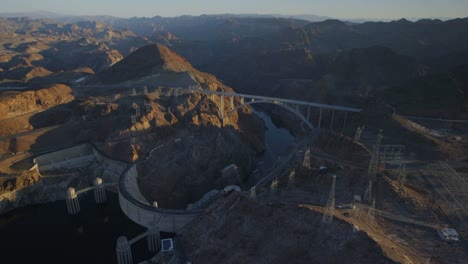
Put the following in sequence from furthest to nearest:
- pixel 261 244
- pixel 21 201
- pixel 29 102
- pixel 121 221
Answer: pixel 29 102, pixel 21 201, pixel 121 221, pixel 261 244

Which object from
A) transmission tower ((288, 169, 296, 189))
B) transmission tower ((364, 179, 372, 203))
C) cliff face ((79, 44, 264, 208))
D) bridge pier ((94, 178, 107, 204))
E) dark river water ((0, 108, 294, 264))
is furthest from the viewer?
cliff face ((79, 44, 264, 208))

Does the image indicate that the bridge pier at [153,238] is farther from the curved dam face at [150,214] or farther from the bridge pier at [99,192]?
the bridge pier at [99,192]

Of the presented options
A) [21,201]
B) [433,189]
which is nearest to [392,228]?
[433,189]

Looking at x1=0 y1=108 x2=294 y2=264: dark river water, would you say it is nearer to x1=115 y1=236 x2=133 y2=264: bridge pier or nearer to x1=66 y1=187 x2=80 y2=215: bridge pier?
x1=66 y1=187 x2=80 y2=215: bridge pier

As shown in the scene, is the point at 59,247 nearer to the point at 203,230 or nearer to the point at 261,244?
the point at 203,230

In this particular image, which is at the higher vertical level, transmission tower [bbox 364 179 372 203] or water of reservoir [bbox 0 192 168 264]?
transmission tower [bbox 364 179 372 203]

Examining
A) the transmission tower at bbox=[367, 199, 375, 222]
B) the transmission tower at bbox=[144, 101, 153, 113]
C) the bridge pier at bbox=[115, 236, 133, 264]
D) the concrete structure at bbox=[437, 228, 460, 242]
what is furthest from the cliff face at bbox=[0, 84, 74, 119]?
the concrete structure at bbox=[437, 228, 460, 242]
